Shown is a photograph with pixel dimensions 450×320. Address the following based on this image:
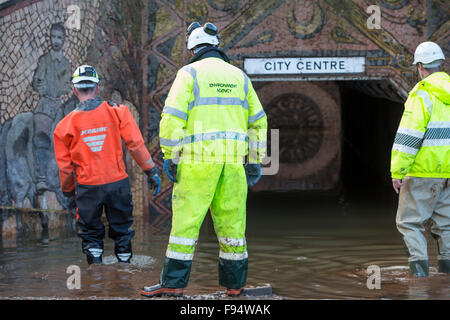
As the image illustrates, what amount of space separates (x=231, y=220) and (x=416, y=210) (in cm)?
177

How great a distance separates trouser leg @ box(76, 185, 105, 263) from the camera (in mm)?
5867

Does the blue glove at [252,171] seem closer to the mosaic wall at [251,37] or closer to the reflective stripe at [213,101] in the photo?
the reflective stripe at [213,101]

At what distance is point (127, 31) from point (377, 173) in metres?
7.51

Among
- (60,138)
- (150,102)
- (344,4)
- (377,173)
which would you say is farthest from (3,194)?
(377,173)

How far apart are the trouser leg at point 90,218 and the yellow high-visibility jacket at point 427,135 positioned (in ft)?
8.26

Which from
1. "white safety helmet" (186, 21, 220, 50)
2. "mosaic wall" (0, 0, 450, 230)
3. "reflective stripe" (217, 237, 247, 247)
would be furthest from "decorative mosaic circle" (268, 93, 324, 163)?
"reflective stripe" (217, 237, 247, 247)

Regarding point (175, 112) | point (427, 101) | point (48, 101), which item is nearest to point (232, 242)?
point (175, 112)

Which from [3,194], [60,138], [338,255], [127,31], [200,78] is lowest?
[338,255]

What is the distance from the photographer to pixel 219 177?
471 centimetres

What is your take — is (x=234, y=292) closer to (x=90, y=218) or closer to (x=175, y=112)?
(x=175, y=112)

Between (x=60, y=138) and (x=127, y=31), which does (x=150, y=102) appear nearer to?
(x=127, y=31)

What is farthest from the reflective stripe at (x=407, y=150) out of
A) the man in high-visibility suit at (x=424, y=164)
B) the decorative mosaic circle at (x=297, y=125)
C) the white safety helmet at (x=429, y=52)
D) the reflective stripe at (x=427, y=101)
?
the decorative mosaic circle at (x=297, y=125)

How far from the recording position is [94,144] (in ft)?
19.1

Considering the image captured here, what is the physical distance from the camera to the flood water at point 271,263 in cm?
495
